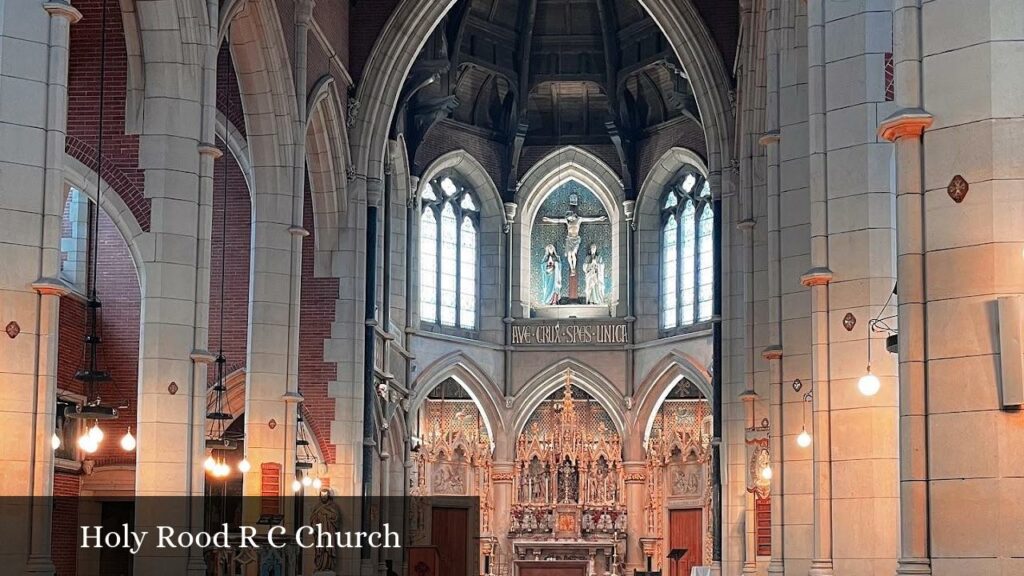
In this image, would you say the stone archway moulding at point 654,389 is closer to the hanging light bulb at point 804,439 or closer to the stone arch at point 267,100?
the stone arch at point 267,100

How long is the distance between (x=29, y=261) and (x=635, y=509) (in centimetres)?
2324

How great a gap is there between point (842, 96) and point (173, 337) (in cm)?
771

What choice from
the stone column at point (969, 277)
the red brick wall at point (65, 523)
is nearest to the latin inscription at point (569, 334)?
the red brick wall at point (65, 523)

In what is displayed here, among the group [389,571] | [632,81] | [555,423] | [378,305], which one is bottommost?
[389,571]

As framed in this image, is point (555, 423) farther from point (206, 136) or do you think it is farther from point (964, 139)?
point (964, 139)

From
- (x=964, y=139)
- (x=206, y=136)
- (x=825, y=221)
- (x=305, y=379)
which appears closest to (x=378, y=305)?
(x=305, y=379)

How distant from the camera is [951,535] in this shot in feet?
27.5

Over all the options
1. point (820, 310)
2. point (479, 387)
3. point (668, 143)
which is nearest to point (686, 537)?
point (479, 387)

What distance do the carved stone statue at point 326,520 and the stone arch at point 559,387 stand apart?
9.63m

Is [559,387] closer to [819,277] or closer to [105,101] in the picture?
[105,101]

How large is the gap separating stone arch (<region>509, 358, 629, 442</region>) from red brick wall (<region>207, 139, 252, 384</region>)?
990 cm

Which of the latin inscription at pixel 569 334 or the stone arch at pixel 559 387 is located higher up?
the latin inscription at pixel 569 334

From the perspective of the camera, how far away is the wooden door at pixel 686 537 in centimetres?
3316

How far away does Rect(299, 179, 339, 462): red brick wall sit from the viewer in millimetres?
26266
